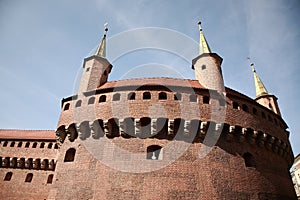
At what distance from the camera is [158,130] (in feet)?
41.3

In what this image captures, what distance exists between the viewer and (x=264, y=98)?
68.8ft

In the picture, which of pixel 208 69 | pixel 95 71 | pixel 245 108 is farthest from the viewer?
pixel 95 71

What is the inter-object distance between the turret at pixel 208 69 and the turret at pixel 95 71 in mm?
6679

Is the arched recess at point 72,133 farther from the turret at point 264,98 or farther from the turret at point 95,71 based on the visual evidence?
the turret at point 264,98

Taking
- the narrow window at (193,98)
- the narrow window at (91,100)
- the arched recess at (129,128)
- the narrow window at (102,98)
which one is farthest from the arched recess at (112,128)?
the narrow window at (193,98)

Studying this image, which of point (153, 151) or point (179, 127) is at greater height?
point (179, 127)

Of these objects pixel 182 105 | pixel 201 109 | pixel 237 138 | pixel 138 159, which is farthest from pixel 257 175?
pixel 138 159

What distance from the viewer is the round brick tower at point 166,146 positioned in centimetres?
1152

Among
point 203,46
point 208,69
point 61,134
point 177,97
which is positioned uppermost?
point 203,46

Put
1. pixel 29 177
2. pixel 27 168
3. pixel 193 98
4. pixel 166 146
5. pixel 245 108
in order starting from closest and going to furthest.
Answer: pixel 166 146, pixel 193 98, pixel 245 108, pixel 29 177, pixel 27 168

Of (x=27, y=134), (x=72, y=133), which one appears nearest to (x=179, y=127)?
(x=72, y=133)

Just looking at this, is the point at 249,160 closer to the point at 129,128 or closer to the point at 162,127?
the point at 162,127

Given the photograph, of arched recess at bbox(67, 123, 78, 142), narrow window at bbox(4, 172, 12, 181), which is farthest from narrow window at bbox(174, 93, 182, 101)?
narrow window at bbox(4, 172, 12, 181)

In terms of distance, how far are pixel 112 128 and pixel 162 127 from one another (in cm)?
276
